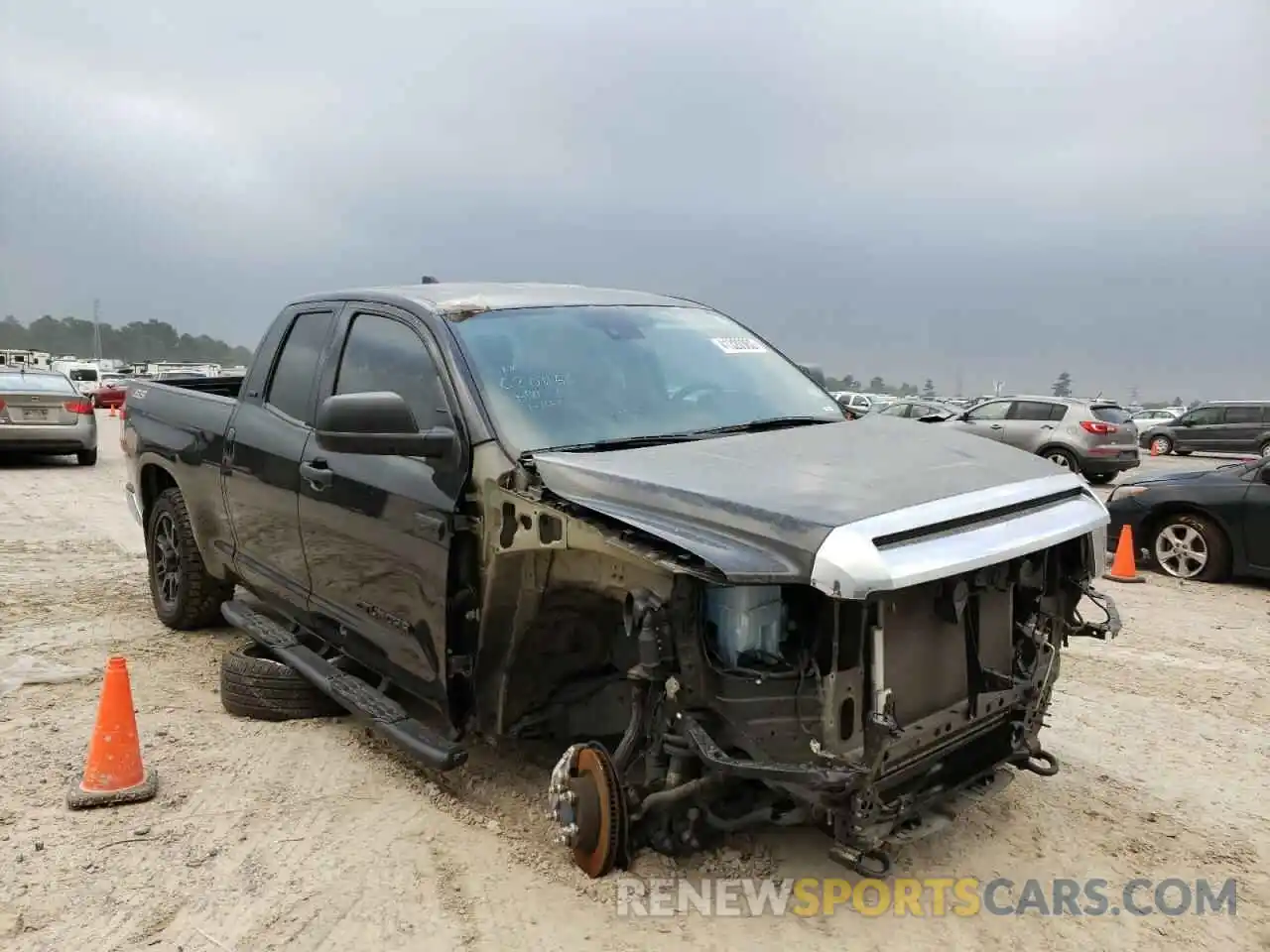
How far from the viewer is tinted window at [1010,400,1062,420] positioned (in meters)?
18.0

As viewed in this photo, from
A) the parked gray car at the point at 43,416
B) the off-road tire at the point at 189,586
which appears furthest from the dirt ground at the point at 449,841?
the parked gray car at the point at 43,416

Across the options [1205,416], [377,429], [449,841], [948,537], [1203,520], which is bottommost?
[449,841]

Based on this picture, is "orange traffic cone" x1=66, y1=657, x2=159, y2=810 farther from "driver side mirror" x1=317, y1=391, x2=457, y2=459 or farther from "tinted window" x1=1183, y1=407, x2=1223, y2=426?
"tinted window" x1=1183, y1=407, x2=1223, y2=426

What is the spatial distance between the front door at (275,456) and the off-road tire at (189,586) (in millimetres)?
784

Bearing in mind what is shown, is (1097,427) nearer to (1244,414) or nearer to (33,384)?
(1244,414)

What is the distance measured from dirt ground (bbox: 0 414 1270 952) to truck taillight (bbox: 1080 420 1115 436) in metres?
12.8

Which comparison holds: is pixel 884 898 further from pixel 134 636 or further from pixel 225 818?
pixel 134 636

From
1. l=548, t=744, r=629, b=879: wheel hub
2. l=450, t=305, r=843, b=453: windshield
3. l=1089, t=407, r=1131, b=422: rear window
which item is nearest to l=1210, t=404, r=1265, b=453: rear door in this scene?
l=1089, t=407, r=1131, b=422: rear window

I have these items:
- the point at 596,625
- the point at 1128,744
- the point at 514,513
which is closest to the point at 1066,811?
the point at 1128,744

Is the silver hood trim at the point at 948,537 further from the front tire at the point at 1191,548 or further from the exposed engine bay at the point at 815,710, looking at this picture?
the front tire at the point at 1191,548

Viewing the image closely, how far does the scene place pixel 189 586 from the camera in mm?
5820

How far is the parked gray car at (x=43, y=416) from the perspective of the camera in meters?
14.3

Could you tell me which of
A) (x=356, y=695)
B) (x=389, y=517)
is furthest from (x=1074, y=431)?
(x=389, y=517)

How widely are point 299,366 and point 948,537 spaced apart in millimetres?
3261
